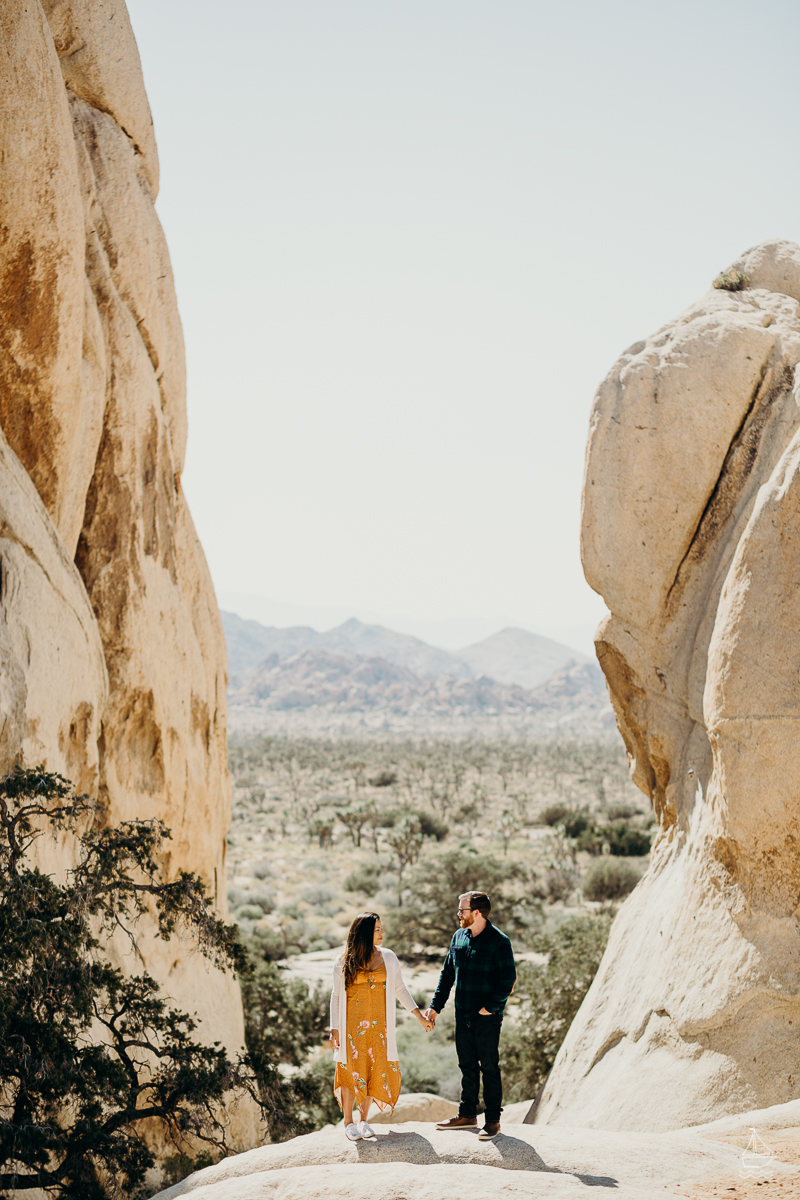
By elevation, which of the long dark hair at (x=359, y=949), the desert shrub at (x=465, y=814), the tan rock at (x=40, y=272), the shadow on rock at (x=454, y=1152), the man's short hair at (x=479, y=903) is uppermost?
the tan rock at (x=40, y=272)

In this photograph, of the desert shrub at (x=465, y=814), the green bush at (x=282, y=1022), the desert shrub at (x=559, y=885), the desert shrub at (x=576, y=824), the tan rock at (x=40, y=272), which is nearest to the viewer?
the tan rock at (x=40, y=272)

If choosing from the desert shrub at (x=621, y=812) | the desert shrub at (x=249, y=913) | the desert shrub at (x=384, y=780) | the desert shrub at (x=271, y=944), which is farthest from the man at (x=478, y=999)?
the desert shrub at (x=384, y=780)

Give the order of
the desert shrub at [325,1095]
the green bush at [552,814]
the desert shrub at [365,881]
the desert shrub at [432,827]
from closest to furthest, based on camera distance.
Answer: the desert shrub at [325,1095]
the desert shrub at [365,881]
the desert shrub at [432,827]
the green bush at [552,814]

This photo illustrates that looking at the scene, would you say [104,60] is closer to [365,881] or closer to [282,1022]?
[282,1022]

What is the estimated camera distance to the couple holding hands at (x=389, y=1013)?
5832 mm

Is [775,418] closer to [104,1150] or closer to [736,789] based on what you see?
[736,789]

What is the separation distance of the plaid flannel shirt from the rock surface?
74cm

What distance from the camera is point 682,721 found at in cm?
1010

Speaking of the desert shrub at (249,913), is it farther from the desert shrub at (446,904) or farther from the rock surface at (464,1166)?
the rock surface at (464,1166)

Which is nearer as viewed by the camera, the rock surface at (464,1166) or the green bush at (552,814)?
the rock surface at (464,1166)

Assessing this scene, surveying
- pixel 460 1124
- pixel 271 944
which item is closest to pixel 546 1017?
pixel 271 944

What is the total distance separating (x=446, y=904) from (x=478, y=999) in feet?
69.1

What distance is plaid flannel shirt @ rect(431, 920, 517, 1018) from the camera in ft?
19.3

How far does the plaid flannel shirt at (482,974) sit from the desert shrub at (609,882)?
24.9m
